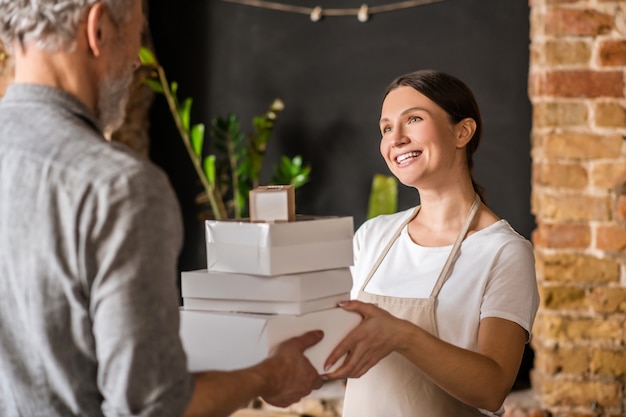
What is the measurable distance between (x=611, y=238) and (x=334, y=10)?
175 centimetres

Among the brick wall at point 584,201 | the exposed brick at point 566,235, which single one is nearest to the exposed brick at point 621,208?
the brick wall at point 584,201

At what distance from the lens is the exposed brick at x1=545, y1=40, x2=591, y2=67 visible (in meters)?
3.45

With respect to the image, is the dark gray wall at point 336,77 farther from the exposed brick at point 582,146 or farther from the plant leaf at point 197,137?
the exposed brick at point 582,146

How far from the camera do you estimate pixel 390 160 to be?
2115mm

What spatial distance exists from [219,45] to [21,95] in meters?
3.35

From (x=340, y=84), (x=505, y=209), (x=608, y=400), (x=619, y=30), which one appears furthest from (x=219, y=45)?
(x=608, y=400)

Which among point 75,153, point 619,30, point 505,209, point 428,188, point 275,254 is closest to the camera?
point 75,153

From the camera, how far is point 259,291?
58.6 inches

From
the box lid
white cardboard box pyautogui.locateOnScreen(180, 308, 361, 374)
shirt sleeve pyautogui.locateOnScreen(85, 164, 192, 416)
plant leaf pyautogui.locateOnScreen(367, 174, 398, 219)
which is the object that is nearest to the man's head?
shirt sleeve pyautogui.locateOnScreen(85, 164, 192, 416)

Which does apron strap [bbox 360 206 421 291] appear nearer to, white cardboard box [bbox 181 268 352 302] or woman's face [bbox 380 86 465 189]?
woman's face [bbox 380 86 465 189]

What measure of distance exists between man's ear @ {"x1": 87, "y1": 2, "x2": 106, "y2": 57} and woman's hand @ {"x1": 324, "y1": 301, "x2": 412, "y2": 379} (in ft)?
2.03

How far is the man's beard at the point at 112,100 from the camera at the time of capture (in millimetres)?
1310

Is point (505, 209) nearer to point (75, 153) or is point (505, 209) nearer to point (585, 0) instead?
point (585, 0)

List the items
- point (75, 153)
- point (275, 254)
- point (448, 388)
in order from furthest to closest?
point (448, 388), point (275, 254), point (75, 153)
